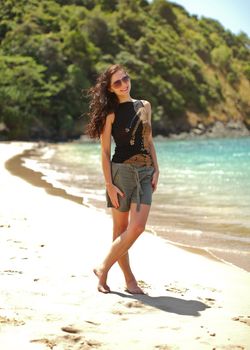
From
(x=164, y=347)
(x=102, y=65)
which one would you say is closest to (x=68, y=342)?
(x=164, y=347)

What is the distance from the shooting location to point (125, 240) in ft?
14.0

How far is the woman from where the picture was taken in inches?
167

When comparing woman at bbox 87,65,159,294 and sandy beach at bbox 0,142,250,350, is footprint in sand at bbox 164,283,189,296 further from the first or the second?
woman at bbox 87,65,159,294

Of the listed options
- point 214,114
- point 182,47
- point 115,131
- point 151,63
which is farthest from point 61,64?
point 115,131

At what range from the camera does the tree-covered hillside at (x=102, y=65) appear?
180 feet

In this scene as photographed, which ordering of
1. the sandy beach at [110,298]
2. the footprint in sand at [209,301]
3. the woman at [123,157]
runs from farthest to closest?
the woman at [123,157], the footprint in sand at [209,301], the sandy beach at [110,298]

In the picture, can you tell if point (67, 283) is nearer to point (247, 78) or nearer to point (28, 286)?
point (28, 286)

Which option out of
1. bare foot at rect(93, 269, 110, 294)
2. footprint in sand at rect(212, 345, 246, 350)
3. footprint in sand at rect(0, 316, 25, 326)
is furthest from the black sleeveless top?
footprint in sand at rect(212, 345, 246, 350)

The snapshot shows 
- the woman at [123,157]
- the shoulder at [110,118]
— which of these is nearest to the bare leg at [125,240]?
the woman at [123,157]

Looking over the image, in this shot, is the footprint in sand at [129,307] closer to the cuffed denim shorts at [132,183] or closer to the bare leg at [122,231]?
the bare leg at [122,231]

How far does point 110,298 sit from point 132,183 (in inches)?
37.7

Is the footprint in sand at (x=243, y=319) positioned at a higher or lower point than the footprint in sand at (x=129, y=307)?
higher

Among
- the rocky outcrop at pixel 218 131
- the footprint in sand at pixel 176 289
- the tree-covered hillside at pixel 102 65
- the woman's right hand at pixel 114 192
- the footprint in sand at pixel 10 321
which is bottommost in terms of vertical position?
the rocky outcrop at pixel 218 131

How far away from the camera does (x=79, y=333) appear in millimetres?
3391
